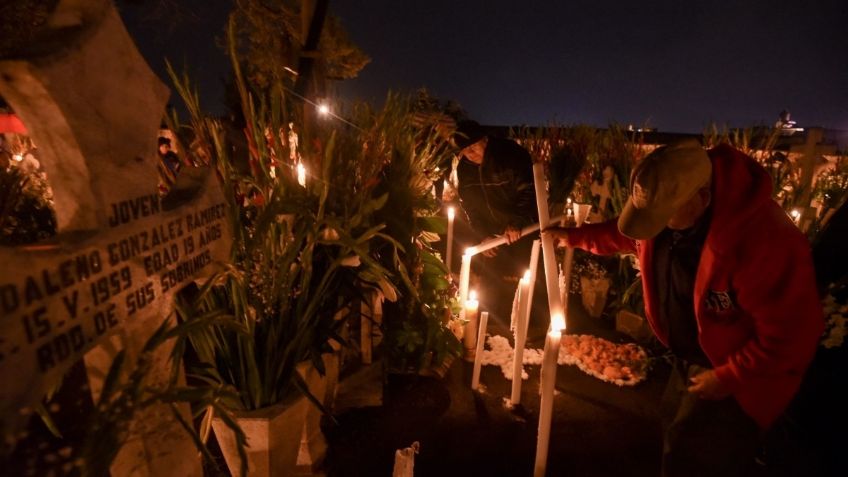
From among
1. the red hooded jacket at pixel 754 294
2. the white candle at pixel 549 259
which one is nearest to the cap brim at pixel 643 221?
the red hooded jacket at pixel 754 294

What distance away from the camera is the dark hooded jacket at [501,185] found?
356 cm

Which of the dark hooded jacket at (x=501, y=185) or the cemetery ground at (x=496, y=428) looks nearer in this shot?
the cemetery ground at (x=496, y=428)

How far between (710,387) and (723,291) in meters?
0.36

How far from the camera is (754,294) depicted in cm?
140

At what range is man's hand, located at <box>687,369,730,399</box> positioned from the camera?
154 cm

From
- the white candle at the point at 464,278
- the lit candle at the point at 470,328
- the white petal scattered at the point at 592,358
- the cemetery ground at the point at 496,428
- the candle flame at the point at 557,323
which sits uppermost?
the candle flame at the point at 557,323

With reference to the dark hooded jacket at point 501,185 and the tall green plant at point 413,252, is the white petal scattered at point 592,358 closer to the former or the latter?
the tall green plant at point 413,252

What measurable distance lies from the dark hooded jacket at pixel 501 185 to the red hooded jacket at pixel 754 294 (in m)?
2.04

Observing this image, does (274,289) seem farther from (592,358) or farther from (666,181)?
(592,358)

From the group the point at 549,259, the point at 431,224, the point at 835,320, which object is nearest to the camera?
the point at 549,259

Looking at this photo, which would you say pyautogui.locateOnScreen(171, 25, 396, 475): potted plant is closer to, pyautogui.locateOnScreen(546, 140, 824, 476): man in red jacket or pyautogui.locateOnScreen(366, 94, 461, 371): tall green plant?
pyautogui.locateOnScreen(366, 94, 461, 371): tall green plant

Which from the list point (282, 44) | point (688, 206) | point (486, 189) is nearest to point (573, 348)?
point (486, 189)

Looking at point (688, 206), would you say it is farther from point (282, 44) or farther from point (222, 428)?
point (282, 44)

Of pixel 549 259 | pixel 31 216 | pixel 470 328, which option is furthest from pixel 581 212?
pixel 31 216
